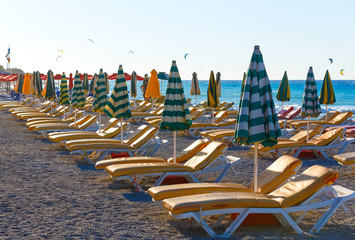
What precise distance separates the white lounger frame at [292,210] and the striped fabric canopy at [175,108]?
237 centimetres

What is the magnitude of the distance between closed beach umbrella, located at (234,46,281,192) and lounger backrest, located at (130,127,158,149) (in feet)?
13.4

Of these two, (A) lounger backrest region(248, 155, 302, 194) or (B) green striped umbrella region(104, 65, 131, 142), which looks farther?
(B) green striped umbrella region(104, 65, 131, 142)

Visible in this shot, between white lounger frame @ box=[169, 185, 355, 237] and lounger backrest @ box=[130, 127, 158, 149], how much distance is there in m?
4.14

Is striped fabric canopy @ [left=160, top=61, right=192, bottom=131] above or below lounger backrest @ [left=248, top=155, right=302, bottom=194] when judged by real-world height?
above

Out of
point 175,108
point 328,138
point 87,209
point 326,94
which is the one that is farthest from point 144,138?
point 326,94

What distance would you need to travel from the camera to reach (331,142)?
376 inches

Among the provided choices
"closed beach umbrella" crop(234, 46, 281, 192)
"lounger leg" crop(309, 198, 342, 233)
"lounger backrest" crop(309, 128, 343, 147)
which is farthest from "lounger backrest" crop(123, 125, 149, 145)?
"lounger leg" crop(309, 198, 342, 233)

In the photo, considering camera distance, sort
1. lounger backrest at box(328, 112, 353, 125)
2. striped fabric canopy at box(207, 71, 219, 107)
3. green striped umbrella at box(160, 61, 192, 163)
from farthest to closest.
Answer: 1. lounger backrest at box(328, 112, 353, 125)
2. striped fabric canopy at box(207, 71, 219, 107)
3. green striped umbrella at box(160, 61, 192, 163)

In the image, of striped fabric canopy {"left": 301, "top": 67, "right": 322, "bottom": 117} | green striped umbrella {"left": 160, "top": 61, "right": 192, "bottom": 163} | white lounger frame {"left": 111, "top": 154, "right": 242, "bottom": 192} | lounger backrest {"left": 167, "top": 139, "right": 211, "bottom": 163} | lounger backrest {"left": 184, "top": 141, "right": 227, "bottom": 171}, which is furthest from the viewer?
striped fabric canopy {"left": 301, "top": 67, "right": 322, "bottom": 117}

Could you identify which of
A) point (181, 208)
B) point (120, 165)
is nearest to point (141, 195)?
point (120, 165)

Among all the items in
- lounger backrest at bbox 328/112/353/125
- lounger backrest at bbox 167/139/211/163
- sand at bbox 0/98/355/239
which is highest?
lounger backrest at bbox 167/139/211/163

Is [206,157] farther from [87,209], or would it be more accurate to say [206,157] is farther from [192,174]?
[87,209]

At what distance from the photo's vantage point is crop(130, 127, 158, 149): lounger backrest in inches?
348

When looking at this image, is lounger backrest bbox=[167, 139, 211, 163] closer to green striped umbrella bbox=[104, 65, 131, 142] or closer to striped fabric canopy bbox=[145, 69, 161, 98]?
green striped umbrella bbox=[104, 65, 131, 142]
